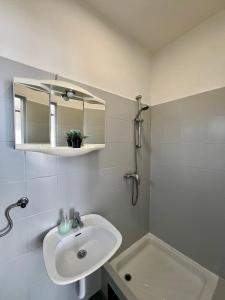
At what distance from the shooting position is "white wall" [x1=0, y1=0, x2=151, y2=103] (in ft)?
2.84

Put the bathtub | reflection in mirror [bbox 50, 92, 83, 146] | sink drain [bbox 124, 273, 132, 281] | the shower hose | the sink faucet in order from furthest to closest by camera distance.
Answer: sink drain [bbox 124, 273, 132, 281] → the bathtub → the sink faucet → reflection in mirror [bbox 50, 92, 83, 146] → the shower hose

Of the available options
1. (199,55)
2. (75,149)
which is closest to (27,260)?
(75,149)

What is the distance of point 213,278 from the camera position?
1333 millimetres

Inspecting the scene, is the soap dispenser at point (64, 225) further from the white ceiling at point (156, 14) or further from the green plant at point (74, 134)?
the white ceiling at point (156, 14)

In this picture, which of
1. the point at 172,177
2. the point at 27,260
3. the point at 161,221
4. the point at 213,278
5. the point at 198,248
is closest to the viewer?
the point at 27,260

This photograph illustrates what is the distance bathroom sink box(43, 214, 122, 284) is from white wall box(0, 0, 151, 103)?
1215 millimetres

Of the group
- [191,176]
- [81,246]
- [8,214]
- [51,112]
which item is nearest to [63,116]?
[51,112]

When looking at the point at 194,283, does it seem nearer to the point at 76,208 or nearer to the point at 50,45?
the point at 76,208

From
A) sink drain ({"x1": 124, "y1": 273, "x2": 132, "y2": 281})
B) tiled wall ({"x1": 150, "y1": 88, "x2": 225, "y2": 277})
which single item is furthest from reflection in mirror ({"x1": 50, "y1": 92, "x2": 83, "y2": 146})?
sink drain ({"x1": 124, "y1": 273, "x2": 132, "y2": 281})

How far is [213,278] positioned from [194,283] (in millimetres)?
185

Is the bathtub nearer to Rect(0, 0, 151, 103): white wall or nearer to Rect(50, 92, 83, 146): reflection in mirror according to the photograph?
Rect(50, 92, 83, 146): reflection in mirror

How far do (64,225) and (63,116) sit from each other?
0.82 metres

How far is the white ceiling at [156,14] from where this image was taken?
1166 mm

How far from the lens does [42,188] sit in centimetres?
99
